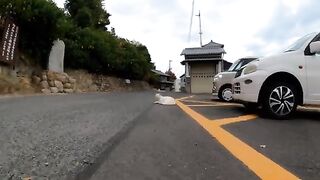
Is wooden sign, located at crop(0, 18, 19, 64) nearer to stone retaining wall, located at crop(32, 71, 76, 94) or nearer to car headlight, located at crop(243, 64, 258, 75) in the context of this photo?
stone retaining wall, located at crop(32, 71, 76, 94)

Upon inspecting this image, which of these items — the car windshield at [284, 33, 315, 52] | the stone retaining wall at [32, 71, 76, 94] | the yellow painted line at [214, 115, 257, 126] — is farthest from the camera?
the stone retaining wall at [32, 71, 76, 94]

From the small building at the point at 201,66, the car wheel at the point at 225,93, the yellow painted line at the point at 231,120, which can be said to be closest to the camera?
the yellow painted line at the point at 231,120

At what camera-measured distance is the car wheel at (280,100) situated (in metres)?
7.14

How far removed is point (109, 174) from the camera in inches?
123

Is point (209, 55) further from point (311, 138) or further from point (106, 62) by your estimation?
point (311, 138)

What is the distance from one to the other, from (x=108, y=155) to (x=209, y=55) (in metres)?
35.4

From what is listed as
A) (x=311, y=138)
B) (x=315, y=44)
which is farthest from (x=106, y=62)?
(x=311, y=138)

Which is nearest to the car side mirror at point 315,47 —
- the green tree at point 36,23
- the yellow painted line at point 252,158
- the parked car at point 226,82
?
the yellow painted line at point 252,158

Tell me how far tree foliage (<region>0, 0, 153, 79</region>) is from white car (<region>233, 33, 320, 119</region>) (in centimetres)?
1172

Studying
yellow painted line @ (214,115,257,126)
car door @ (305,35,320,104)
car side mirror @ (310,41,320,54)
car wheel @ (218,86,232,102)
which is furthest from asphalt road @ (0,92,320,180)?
car wheel @ (218,86,232,102)

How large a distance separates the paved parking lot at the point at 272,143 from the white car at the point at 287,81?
0.31 m

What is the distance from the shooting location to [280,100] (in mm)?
7191

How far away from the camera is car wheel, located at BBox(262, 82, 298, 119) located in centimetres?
714

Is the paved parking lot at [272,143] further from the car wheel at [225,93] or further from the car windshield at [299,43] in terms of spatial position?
the car wheel at [225,93]
